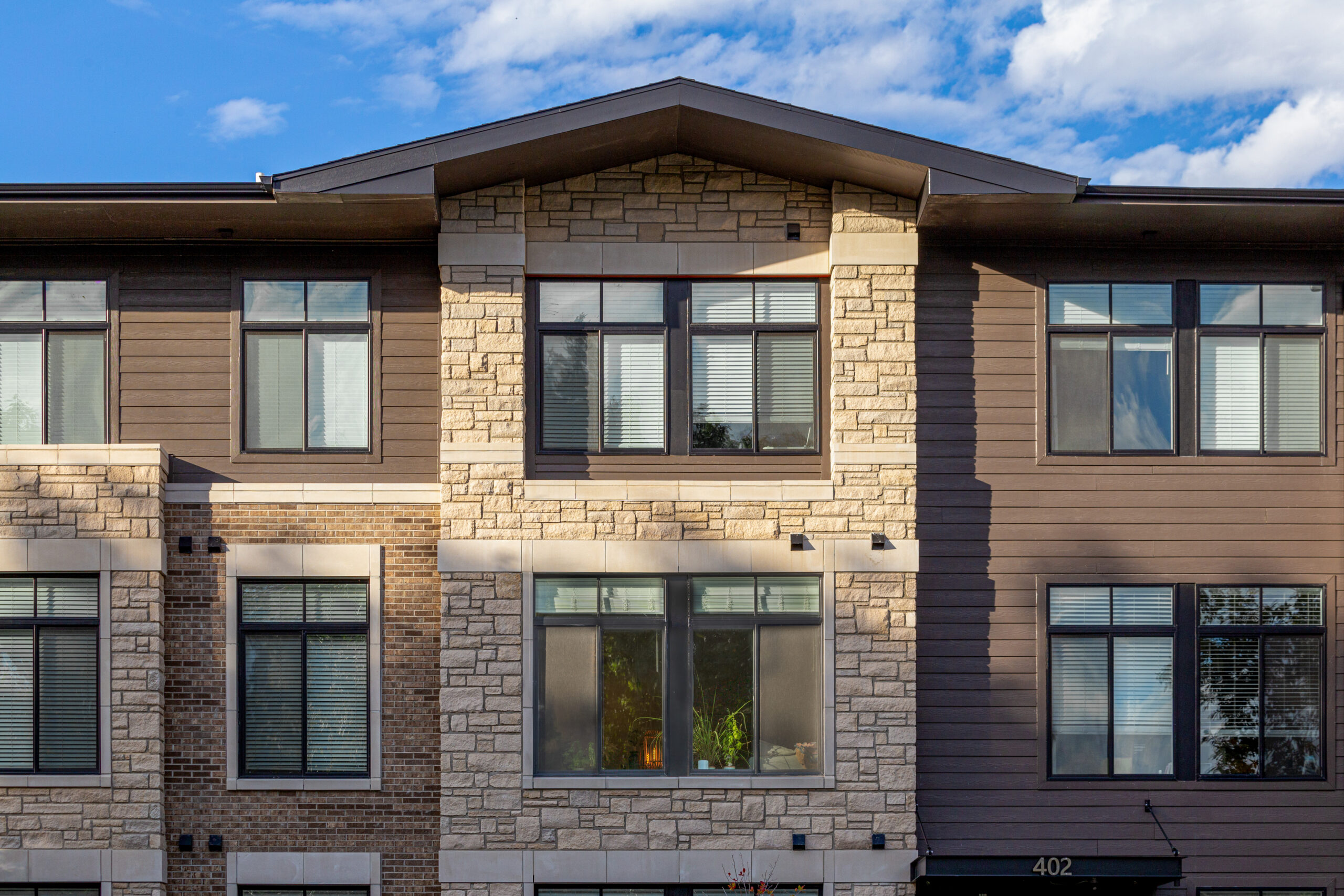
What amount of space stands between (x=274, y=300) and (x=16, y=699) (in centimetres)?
444

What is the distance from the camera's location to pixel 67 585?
9.95 metres

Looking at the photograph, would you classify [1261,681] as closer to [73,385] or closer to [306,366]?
[306,366]

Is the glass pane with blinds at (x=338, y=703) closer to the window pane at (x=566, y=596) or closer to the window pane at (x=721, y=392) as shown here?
the window pane at (x=566, y=596)

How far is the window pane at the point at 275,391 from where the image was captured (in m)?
10.4

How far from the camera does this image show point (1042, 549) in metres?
10.3

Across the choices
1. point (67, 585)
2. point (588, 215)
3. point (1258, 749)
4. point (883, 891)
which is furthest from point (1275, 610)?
point (67, 585)

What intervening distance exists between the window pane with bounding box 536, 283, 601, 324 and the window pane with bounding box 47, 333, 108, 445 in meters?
4.42

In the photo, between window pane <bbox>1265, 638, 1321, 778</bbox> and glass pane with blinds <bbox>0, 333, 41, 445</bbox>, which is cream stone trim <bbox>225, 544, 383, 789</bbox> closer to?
glass pane with blinds <bbox>0, 333, 41, 445</bbox>

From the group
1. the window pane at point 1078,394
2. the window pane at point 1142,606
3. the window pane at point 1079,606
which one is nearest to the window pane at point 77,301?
the window pane at point 1078,394

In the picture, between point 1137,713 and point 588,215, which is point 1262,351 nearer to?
point 1137,713

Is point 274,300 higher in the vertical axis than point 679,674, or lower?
higher

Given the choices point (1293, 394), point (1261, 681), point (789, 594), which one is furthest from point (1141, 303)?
point (789, 594)

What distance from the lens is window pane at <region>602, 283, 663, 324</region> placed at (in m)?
10.4

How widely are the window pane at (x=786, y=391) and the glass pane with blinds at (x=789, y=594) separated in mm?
1274
